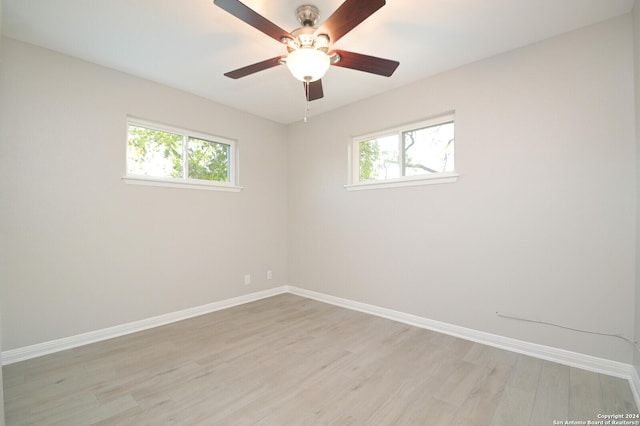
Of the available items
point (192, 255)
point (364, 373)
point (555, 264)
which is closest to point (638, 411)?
point (555, 264)

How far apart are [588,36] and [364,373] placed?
9.84 ft

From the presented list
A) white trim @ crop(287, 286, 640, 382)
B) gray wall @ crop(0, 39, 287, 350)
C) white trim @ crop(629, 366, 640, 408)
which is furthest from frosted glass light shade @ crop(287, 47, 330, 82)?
white trim @ crop(629, 366, 640, 408)

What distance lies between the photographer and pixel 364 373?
210cm

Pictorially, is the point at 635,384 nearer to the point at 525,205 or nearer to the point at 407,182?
the point at 525,205

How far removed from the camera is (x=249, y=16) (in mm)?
1604

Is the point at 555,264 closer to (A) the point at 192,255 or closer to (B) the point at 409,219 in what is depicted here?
(B) the point at 409,219

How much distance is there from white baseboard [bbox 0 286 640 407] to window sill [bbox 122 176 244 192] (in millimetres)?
1385

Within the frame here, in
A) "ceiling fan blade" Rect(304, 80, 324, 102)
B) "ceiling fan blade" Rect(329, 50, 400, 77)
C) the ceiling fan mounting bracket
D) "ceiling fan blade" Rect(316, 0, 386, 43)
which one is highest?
the ceiling fan mounting bracket

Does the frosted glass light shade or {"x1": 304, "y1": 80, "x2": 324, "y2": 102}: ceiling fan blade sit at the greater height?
{"x1": 304, "y1": 80, "x2": 324, "y2": 102}: ceiling fan blade

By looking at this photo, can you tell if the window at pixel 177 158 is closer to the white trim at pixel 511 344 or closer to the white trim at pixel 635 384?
the white trim at pixel 511 344

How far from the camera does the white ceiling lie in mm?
1979

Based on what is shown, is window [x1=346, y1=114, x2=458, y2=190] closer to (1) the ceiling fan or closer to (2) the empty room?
(2) the empty room

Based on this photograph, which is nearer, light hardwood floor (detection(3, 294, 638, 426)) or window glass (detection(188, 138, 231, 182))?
light hardwood floor (detection(3, 294, 638, 426))

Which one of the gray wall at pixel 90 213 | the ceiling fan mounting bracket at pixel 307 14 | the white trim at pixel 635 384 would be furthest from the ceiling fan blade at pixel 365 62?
the white trim at pixel 635 384
